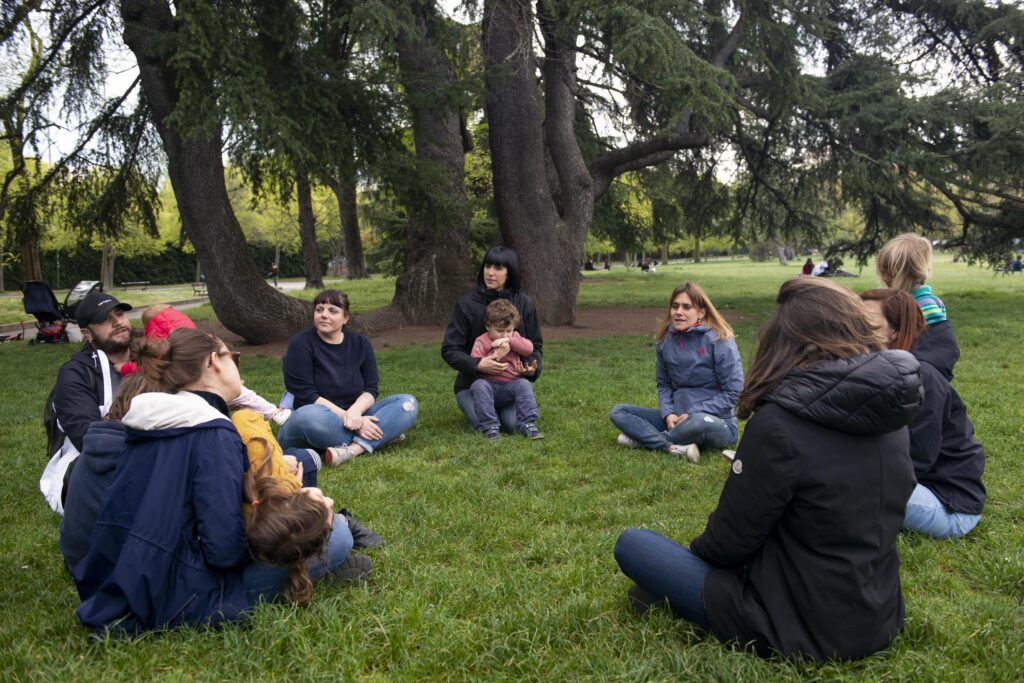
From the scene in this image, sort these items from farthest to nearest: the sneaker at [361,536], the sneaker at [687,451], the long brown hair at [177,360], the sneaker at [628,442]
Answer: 1. the sneaker at [628,442]
2. the sneaker at [687,451]
3. the sneaker at [361,536]
4. the long brown hair at [177,360]

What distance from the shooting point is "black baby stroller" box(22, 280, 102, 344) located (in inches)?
479

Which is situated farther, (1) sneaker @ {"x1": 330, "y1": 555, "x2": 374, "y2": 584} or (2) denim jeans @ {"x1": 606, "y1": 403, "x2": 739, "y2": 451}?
(2) denim jeans @ {"x1": 606, "y1": 403, "x2": 739, "y2": 451}

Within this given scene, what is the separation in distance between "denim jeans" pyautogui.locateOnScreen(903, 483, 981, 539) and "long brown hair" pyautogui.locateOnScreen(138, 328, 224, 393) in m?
3.22

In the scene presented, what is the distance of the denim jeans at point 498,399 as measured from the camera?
5.84 metres

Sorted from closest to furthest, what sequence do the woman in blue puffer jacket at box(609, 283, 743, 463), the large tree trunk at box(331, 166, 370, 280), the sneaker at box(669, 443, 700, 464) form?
the sneaker at box(669, 443, 700, 464) → the woman in blue puffer jacket at box(609, 283, 743, 463) → the large tree trunk at box(331, 166, 370, 280)

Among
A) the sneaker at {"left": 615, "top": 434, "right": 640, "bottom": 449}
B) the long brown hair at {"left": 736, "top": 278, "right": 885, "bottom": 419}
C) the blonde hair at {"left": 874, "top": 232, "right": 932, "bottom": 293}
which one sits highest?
the blonde hair at {"left": 874, "top": 232, "right": 932, "bottom": 293}

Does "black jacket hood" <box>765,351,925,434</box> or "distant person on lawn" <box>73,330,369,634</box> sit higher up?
"black jacket hood" <box>765,351,925,434</box>

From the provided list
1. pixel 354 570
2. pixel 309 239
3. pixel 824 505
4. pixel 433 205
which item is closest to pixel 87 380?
pixel 354 570

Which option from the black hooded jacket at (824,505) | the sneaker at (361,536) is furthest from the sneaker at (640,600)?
the sneaker at (361,536)

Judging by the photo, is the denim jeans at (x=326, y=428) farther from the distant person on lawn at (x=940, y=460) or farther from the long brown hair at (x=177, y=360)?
the distant person on lawn at (x=940, y=460)

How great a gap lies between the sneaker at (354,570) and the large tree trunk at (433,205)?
7.99m

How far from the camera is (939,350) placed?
3898mm

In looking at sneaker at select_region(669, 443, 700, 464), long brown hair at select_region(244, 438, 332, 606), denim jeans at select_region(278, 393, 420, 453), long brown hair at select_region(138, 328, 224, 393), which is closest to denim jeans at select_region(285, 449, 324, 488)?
denim jeans at select_region(278, 393, 420, 453)

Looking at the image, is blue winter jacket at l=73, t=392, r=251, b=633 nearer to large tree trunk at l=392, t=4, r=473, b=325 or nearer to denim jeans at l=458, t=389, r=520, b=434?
denim jeans at l=458, t=389, r=520, b=434
